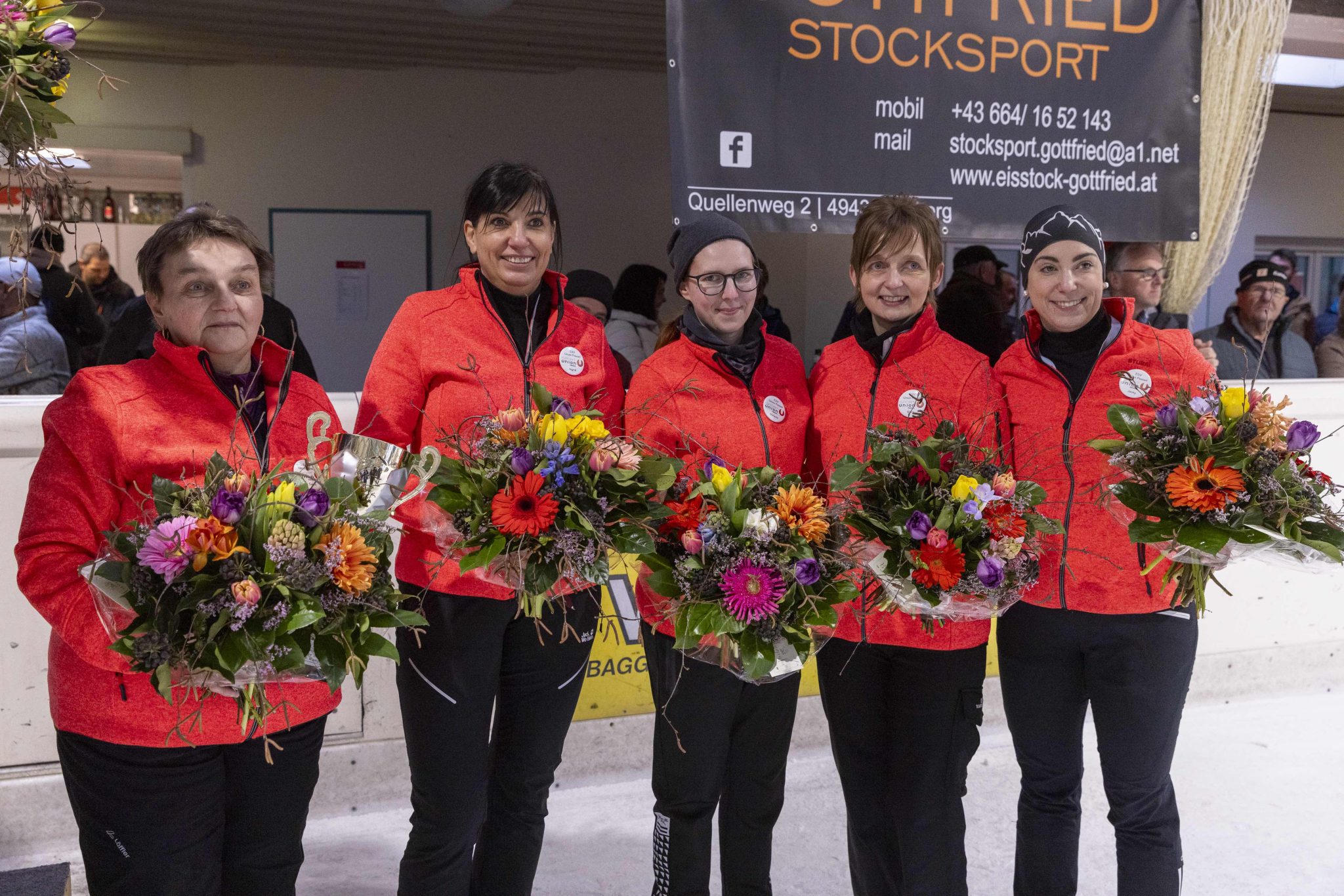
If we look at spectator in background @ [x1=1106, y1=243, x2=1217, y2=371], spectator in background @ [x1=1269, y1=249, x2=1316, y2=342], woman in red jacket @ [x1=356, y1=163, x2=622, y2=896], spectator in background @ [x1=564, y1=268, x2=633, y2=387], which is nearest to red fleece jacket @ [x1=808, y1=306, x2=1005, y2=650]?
woman in red jacket @ [x1=356, y1=163, x2=622, y2=896]

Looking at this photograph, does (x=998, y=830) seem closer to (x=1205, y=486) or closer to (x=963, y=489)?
(x=1205, y=486)

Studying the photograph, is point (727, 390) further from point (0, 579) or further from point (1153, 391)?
point (0, 579)

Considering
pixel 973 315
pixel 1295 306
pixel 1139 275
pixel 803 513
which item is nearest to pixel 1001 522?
pixel 803 513

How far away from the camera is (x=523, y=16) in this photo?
5.99m

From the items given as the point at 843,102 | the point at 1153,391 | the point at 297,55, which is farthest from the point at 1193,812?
the point at 297,55

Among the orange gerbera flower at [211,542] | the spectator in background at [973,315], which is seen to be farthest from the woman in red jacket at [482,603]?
the spectator in background at [973,315]

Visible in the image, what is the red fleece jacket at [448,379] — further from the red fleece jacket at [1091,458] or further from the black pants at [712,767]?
the red fleece jacket at [1091,458]

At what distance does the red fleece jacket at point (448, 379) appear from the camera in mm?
2156

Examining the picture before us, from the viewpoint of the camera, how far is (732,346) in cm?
231

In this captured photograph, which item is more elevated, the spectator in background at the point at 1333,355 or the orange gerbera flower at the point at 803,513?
the spectator in background at the point at 1333,355

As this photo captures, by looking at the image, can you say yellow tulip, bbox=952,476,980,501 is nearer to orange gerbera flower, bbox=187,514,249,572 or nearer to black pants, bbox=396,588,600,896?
black pants, bbox=396,588,600,896

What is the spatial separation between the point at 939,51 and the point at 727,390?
192 cm

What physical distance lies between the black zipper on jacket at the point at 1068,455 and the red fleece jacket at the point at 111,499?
5.03 feet

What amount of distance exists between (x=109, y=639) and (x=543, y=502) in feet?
2.31
